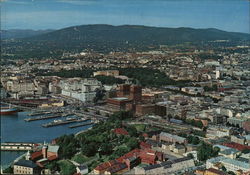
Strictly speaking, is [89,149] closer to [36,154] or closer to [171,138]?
[36,154]

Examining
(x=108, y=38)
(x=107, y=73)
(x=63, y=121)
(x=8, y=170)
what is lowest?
(x=63, y=121)

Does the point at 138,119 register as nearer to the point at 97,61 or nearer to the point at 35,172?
the point at 35,172

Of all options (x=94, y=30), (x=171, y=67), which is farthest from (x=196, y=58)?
(x=94, y=30)

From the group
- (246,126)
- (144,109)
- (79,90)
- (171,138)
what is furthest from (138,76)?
(171,138)

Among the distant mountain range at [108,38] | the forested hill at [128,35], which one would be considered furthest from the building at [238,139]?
the forested hill at [128,35]

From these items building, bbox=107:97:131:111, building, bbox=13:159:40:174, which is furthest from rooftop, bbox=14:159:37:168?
building, bbox=107:97:131:111

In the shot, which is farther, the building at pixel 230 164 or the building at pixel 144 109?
the building at pixel 144 109

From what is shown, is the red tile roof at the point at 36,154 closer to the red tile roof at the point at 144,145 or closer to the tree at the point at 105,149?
the tree at the point at 105,149

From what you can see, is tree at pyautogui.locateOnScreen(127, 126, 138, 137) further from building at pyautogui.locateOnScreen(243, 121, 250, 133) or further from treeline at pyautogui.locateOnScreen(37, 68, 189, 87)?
treeline at pyautogui.locateOnScreen(37, 68, 189, 87)
